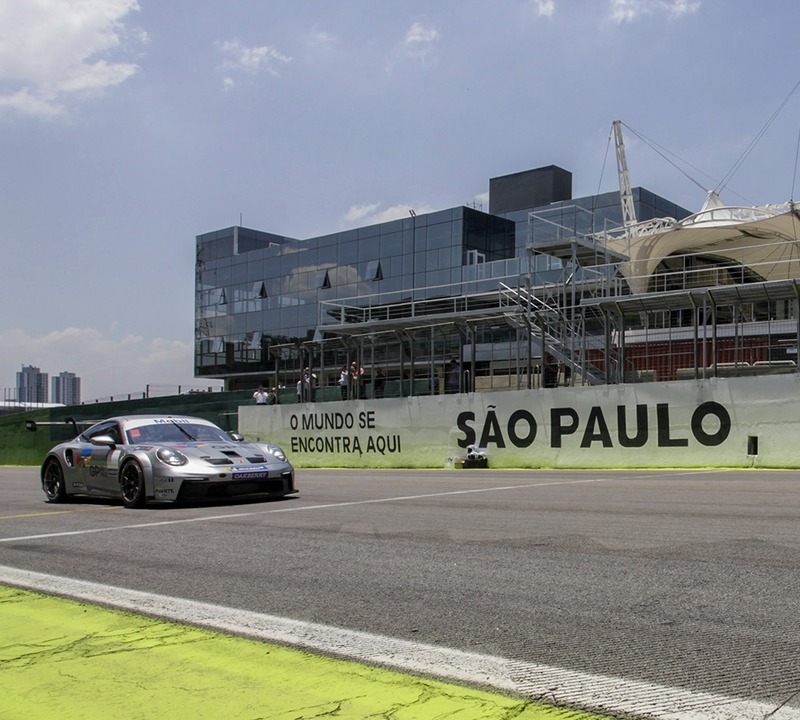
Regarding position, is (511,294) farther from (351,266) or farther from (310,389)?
(351,266)

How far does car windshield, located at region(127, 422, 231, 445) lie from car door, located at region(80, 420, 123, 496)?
0.24m

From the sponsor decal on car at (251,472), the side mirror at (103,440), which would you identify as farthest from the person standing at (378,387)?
the sponsor decal on car at (251,472)

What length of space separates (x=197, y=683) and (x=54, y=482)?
33.0 feet

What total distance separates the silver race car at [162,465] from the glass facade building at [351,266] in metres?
36.2

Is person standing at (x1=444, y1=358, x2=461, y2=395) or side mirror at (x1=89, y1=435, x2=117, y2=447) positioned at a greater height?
person standing at (x1=444, y1=358, x2=461, y2=395)

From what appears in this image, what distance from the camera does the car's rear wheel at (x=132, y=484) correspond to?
11.3m

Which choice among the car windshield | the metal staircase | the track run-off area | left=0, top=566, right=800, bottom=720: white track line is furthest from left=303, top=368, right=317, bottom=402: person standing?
left=0, top=566, right=800, bottom=720: white track line

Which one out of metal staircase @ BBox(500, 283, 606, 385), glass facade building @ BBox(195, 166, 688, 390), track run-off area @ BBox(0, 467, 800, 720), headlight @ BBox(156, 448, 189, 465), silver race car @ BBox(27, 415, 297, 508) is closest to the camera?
track run-off area @ BBox(0, 467, 800, 720)

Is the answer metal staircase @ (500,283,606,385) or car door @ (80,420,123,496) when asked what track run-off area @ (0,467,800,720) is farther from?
metal staircase @ (500,283,606,385)

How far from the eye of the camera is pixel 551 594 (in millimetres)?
5277

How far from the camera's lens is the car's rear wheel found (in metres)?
11.3

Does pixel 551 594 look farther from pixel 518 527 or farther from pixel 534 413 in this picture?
pixel 534 413

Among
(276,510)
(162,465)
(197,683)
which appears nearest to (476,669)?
(197,683)

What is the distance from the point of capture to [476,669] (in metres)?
3.75
